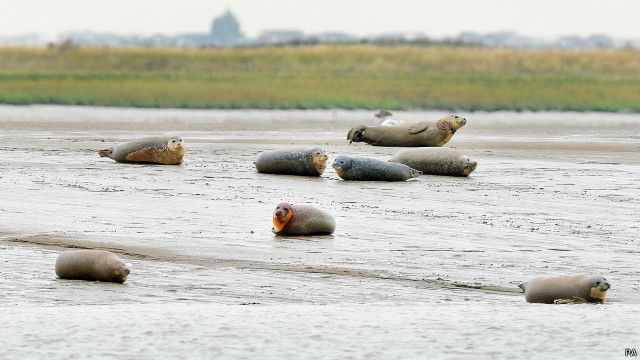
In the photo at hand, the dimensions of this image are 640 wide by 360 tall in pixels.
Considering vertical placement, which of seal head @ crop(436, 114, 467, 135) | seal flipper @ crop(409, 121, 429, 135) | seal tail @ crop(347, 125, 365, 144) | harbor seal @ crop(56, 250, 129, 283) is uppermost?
seal head @ crop(436, 114, 467, 135)

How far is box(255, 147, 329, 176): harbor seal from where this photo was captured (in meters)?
18.2

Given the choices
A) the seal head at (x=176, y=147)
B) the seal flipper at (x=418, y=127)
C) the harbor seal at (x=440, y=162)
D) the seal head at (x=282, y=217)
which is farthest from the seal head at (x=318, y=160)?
the seal flipper at (x=418, y=127)

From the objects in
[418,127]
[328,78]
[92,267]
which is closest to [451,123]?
[418,127]

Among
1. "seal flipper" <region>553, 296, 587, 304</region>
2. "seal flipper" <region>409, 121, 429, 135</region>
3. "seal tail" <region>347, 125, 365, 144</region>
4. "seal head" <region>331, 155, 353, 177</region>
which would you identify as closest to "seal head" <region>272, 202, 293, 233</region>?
"seal flipper" <region>553, 296, 587, 304</region>

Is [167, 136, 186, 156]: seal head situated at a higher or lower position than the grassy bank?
lower

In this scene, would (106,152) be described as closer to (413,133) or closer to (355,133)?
(413,133)

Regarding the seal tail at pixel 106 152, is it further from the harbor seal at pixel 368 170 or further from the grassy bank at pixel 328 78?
the grassy bank at pixel 328 78

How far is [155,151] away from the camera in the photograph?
20000 millimetres

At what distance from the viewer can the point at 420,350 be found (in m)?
8.21

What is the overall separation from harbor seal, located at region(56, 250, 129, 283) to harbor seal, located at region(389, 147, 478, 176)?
9.02 metres

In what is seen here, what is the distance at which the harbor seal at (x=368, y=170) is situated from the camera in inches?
699

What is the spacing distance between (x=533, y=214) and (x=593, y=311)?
5.27m

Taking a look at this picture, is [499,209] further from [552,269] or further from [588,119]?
[588,119]

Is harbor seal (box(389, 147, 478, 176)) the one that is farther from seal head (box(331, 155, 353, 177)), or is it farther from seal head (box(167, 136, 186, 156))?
seal head (box(167, 136, 186, 156))
